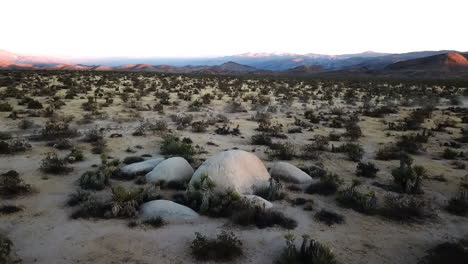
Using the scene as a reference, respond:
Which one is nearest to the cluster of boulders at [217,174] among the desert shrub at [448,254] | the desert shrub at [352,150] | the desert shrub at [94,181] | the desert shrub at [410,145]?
the desert shrub at [94,181]

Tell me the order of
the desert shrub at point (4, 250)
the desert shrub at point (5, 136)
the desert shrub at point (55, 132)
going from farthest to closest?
1. the desert shrub at point (55, 132)
2. the desert shrub at point (5, 136)
3. the desert shrub at point (4, 250)

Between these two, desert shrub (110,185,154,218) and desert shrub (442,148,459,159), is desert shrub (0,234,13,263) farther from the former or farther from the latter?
desert shrub (442,148,459,159)

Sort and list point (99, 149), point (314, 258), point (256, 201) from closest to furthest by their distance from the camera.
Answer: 1. point (314, 258)
2. point (256, 201)
3. point (99, 149)

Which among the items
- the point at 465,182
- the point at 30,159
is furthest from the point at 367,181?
the point at 30,159

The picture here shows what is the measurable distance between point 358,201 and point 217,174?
3.27 metres

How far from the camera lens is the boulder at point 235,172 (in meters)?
7.40

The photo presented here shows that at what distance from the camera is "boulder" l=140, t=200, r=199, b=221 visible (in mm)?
6344

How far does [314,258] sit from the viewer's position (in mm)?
4723

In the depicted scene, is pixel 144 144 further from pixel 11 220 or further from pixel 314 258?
pixel 314 258

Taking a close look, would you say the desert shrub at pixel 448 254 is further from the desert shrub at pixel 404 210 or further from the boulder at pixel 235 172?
the boulder at pixel 235 172

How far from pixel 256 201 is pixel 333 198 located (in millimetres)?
2126

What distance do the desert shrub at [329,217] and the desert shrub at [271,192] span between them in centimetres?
102

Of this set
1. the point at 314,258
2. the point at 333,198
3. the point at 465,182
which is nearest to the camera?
the point at 314,258

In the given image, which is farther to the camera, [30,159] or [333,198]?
[30,159]
